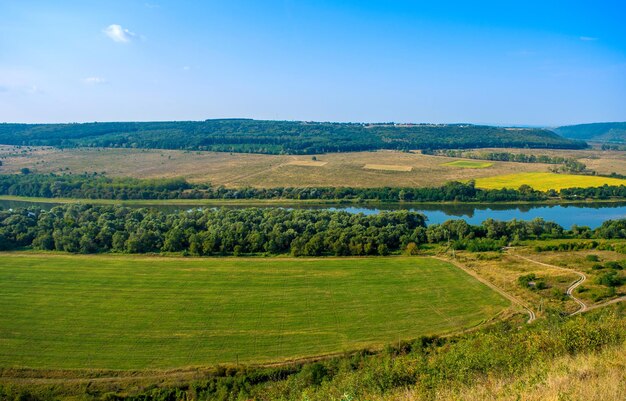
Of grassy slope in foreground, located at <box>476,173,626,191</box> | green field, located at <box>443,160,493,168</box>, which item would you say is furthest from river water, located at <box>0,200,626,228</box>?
green field, located at <box>443,160,493,168</box>

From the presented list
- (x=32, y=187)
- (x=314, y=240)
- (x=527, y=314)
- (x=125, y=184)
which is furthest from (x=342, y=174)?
(x=527, y=314)

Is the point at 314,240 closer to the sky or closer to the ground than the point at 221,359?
closer to the sky

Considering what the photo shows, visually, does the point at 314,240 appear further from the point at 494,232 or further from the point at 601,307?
the point at 601,307

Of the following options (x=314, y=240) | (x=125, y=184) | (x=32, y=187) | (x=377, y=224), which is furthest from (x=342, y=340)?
(x=32, y=187)

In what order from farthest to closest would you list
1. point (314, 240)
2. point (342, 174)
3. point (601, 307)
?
point (342, 174) → point (314, 240) → point (601, 307)

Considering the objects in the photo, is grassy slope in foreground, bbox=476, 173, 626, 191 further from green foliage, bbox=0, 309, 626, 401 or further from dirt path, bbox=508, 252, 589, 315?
green foliage, bbox=0, 309, 626, 401

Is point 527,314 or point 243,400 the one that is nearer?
point 243,400

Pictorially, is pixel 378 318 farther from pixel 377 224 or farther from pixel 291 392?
pixel 377 224

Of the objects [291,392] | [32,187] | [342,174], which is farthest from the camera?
[342,174]
